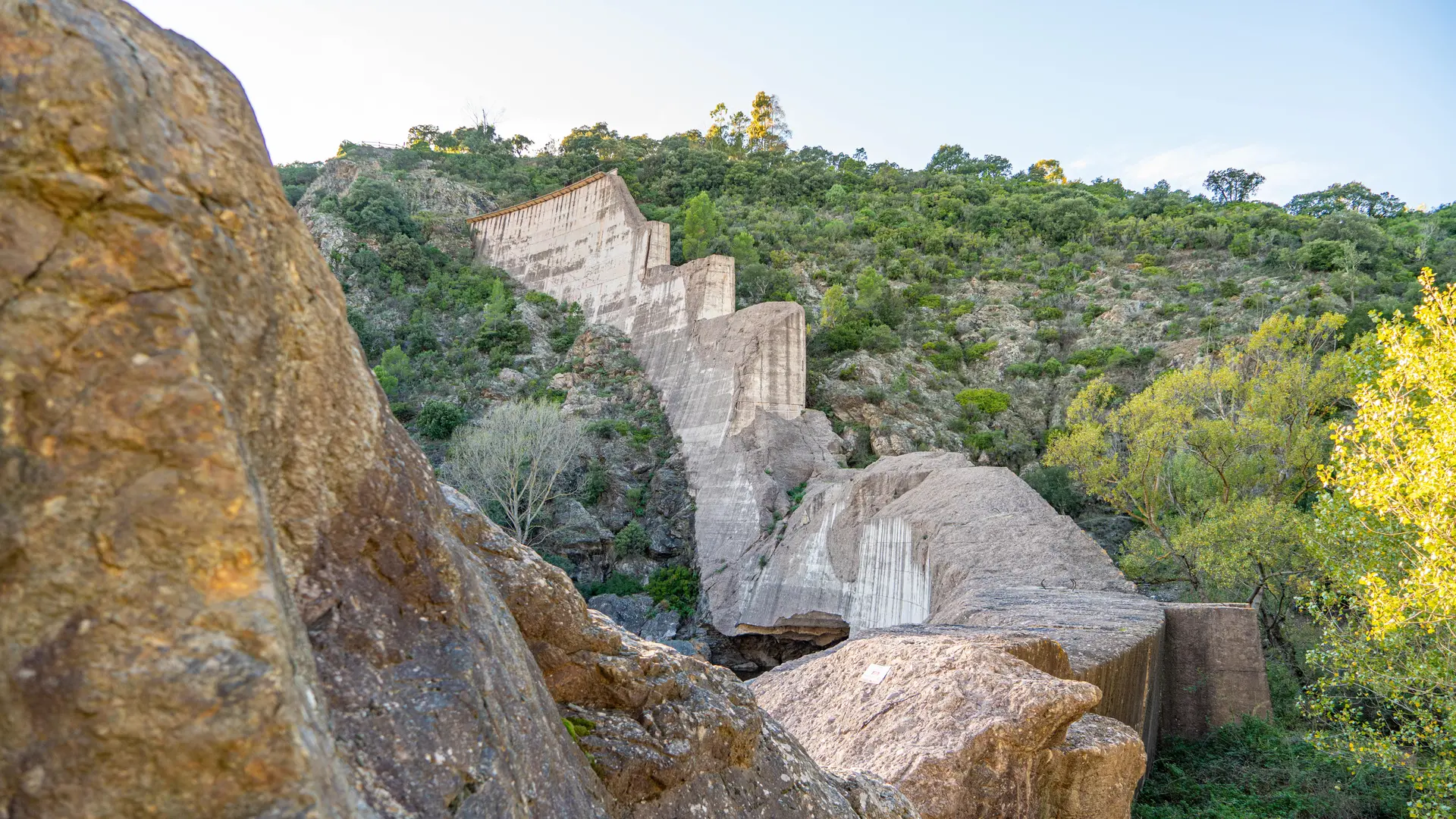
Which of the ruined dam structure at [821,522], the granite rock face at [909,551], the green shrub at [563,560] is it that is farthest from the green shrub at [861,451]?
the green shrub at [563,560]

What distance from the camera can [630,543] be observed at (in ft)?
74.7

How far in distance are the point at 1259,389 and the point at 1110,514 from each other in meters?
6.00

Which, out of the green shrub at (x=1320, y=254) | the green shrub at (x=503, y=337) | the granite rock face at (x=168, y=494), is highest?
the green shrub at (x=1320, y=254)

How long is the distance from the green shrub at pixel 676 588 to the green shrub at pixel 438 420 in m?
8.39

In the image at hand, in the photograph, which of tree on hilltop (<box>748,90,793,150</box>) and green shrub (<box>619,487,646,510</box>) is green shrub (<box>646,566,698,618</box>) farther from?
tree on hilltop (<box>748,90,793,150</box>)

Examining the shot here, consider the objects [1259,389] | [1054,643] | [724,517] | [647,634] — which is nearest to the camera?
[1054,643]

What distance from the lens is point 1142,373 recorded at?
30.3m

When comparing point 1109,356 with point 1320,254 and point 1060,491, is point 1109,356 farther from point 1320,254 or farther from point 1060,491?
point 1320,254

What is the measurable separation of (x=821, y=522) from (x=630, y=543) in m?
6.26

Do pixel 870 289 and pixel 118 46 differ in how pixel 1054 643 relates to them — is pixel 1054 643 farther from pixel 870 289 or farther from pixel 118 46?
pixel 870 289

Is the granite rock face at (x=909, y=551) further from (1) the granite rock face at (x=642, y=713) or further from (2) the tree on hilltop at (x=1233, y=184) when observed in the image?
(2) the tree on hilltop at (x=1233, y=184)

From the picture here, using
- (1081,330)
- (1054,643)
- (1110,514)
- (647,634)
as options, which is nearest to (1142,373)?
(1081,330)

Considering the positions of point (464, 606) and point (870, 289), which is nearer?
point (464, 606)

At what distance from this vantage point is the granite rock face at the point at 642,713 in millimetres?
2738
